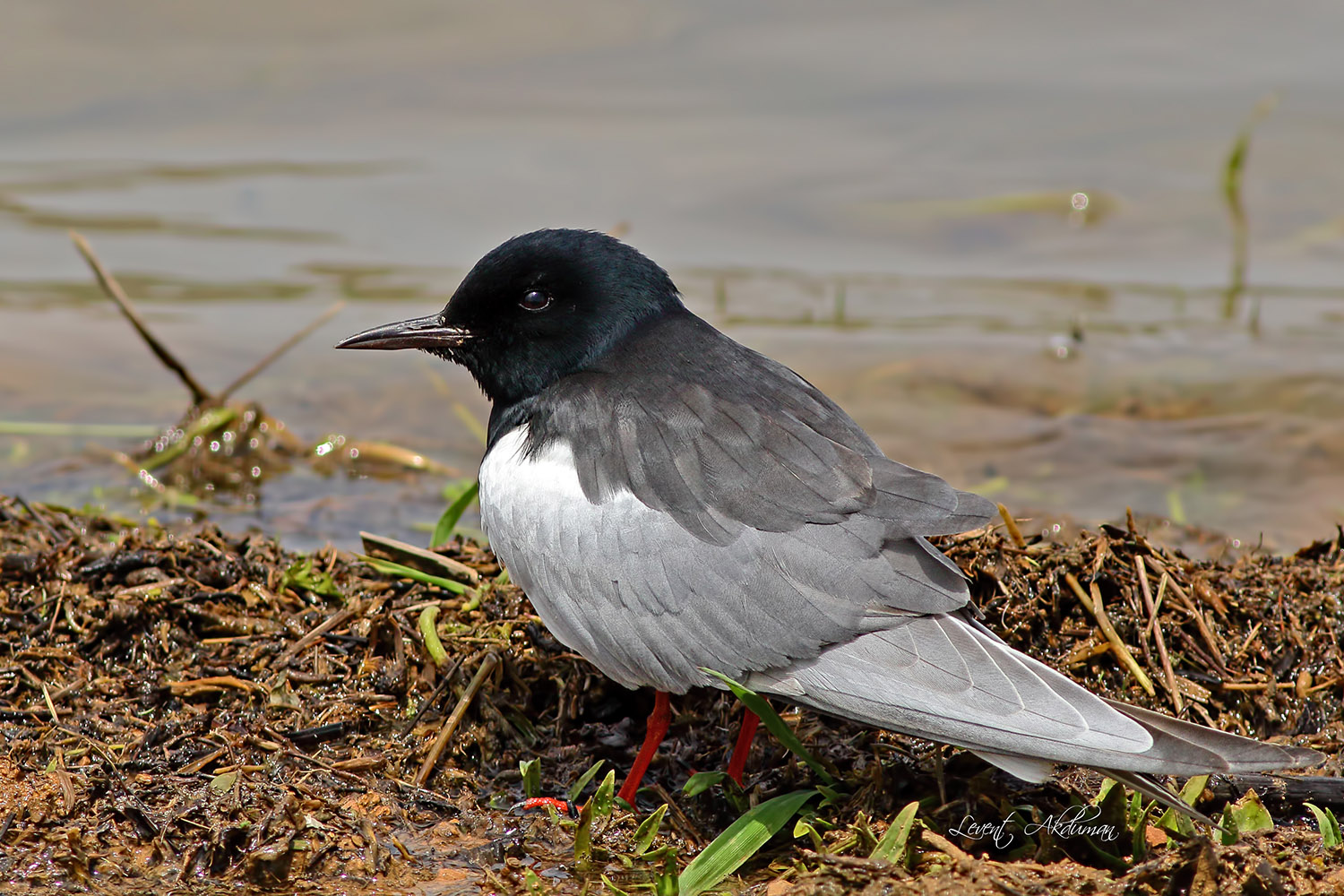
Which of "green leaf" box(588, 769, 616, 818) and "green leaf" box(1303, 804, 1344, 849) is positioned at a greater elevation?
"green leaf" box(1303, 804, 1344, 849)

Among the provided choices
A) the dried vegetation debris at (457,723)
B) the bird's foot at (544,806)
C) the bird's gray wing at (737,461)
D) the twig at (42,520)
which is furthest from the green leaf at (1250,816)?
the twig at (42,520)

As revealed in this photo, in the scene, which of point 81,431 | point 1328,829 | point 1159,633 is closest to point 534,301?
point 1159,633

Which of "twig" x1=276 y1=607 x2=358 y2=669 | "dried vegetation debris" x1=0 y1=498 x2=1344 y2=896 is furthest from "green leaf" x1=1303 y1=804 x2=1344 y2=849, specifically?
"twig" x1=276 y1=607 x2=358 y2=669

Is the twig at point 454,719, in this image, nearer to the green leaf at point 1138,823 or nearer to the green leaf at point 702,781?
the green leaf at point 702,781

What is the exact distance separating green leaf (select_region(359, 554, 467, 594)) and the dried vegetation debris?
1.8 inches

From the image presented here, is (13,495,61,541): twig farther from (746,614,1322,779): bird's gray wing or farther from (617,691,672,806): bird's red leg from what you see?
(746,614,1322,779): bird's gray wing

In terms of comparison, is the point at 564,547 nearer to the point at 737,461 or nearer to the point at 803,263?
the point at 737,461

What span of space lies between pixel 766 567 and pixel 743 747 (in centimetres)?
62

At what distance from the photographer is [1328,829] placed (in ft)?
11.6

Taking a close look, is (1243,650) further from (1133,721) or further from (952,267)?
(952,267)

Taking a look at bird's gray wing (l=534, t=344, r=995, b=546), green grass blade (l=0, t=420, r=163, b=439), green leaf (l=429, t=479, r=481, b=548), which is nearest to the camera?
bird's gray wing (l=534, t=344, r=995, b=546)

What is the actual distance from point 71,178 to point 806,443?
9523 millimetres

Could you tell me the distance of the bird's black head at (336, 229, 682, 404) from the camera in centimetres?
444

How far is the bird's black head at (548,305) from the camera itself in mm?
4438
